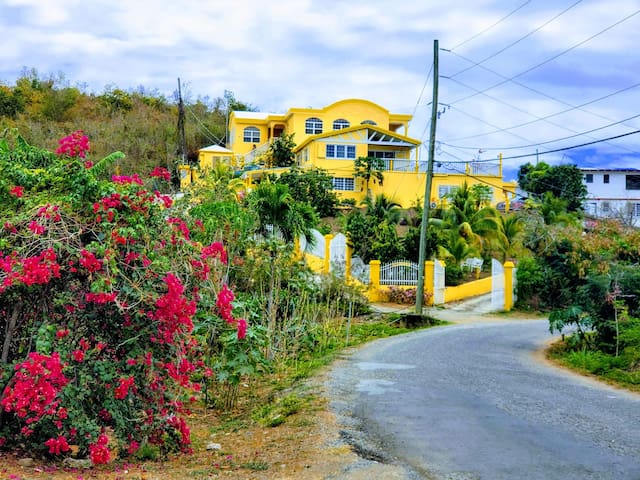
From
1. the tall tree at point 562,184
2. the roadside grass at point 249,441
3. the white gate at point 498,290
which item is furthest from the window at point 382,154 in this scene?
the roadside grass at point 249,441

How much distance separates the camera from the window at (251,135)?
57.8 m

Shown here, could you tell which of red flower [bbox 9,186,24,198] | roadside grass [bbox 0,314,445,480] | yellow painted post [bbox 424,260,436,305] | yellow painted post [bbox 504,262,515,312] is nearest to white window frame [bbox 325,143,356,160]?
yellow painted post [bbox 424,260,436,305]

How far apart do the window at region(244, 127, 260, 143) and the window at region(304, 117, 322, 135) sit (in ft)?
21.9

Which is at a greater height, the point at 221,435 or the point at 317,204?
the point at 317,204

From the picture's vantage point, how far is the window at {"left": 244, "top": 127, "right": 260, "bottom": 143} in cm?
5775

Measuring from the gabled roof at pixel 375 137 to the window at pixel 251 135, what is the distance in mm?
7861

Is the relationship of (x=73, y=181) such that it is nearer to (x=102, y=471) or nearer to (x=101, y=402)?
(x=101, y=402)

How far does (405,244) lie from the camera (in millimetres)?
31188

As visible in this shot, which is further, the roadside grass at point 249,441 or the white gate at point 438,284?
the white gate at point 438,284

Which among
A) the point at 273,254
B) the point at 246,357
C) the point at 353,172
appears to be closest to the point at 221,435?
the point at 246,357

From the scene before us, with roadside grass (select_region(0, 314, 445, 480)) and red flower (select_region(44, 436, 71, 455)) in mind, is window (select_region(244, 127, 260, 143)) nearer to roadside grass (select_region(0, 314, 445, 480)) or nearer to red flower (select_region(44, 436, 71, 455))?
roadside grass (select_region(0, 314, 445, 480))

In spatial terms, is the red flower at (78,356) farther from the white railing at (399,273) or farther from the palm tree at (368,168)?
the palm tree at (368,168)

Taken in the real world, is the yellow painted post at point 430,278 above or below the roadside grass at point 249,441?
above

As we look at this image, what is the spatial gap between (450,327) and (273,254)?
28.6 ft
